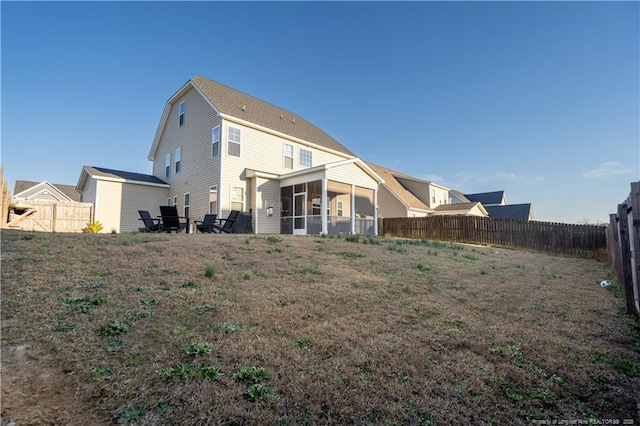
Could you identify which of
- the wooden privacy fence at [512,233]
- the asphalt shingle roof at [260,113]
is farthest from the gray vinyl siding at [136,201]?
the wooden privacy fence at [512,233]

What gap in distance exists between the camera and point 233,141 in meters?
14.6

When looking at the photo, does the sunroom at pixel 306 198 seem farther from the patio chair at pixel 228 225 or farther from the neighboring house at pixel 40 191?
the neighboring house at pixel 40 191

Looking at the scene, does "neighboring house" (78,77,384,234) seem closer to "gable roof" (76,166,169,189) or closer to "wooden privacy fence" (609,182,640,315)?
"gable roof" (76,166,169,189)

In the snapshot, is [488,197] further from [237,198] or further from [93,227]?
[93,227]

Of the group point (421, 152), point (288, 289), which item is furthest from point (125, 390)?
point (421, 152)

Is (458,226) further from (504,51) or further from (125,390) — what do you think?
(125,390)

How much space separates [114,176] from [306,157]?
10688mm

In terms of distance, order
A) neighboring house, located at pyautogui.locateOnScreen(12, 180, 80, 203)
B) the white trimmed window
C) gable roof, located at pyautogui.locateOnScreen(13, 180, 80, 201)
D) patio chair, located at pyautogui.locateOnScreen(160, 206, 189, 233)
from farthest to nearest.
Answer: gable roof, located at pyautogui.locateOnScreen(13, 180, 80, 201)
neighboring house, located at pyautogui.locateOnScreen(12, 180, 80, 203)
the white trimmed window
patio chair, located at pyautogui.locateOnScreen(160, 206, 189, 233)

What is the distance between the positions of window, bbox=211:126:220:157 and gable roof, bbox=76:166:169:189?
5422mm

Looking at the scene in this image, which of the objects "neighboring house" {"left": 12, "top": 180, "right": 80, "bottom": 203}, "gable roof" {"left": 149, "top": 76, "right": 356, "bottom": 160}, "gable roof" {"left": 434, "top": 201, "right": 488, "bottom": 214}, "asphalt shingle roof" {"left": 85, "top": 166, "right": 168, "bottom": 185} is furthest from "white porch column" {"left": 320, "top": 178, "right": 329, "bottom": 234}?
"neighboring house" {"left": 12, "top": 180, "right": 80, "bottom": 203}

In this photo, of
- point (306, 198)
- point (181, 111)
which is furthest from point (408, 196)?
point (181, 111)

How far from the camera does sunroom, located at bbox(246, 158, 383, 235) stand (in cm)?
1424

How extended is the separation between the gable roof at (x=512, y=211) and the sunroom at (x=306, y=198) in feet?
89.8

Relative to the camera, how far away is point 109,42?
39.4ft
